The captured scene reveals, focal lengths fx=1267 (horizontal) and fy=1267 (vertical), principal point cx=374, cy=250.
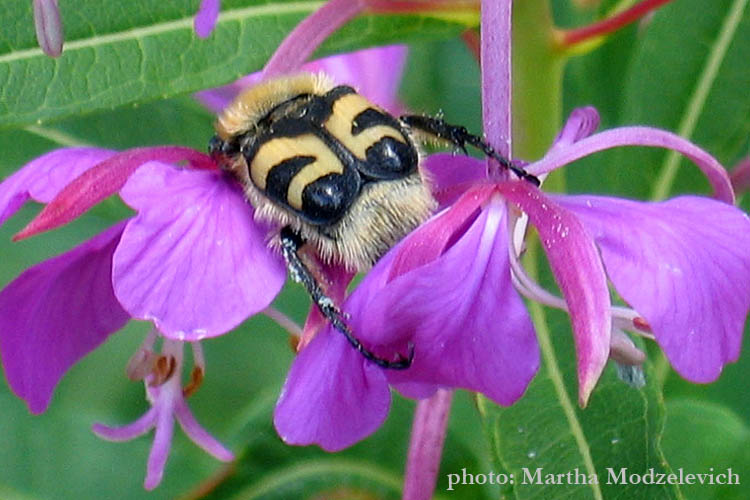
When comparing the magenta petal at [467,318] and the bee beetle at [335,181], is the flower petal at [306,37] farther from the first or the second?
the magenta petal at [467,318]

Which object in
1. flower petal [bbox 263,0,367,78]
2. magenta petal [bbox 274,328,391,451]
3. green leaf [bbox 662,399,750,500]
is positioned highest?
flower petal [bbox 263,0,367,78]

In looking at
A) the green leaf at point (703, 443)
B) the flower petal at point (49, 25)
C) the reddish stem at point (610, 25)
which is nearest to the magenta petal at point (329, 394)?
the flower petal at point (49, 25)

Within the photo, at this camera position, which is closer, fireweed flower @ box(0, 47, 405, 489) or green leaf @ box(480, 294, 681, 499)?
fireweed flower @ box(0, 47, 405, 489)

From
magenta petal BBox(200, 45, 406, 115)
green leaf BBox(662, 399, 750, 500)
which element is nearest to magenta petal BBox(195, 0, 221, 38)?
magenta petal BBox(200, 45, 406, 115)

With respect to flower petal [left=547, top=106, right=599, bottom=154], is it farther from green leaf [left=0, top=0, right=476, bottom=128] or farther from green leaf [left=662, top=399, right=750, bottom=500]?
green leaf [left=662, top=399, right=750, bottom=500]

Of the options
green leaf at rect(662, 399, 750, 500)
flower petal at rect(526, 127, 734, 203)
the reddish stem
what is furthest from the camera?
green leaf at rect(662, 399, 750, 500)

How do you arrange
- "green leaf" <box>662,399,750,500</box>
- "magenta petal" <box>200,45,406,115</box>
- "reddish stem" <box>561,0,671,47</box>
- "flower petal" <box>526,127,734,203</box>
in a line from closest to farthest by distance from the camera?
"flower petal" <box>526,127,734,203</box> → "reddish stem" <box>561,0,671,47</box> → "green leaf" <box>662,399,750,500</box> → "magenta petal" <box>200,45,406,115</box>

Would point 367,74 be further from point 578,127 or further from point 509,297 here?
point 509,297

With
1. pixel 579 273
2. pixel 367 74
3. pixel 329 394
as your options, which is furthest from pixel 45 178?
pixel 367 74
